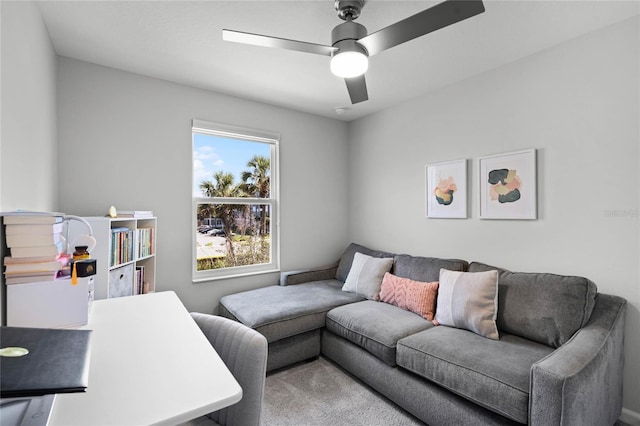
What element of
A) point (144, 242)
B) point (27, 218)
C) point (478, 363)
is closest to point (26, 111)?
point (27, 218)

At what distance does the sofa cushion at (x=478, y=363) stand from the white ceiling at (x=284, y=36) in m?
2.06

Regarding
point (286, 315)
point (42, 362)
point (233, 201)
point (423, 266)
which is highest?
point (233, 201)

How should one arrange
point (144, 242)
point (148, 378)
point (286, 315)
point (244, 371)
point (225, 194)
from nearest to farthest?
point (148, 378) < point (244, 371) < point (144, 242) < point (286, 315) < point (225, 194)

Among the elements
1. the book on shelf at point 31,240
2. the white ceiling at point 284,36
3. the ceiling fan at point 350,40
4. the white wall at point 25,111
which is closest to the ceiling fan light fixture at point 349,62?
the ceiling fan at point 350,40

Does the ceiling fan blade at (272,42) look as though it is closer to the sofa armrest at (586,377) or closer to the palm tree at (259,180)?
the palm tree at (259,180)

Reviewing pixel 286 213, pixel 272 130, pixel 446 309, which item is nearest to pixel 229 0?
pixel 272 130

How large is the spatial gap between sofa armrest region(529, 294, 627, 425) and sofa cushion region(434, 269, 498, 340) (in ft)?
1.57

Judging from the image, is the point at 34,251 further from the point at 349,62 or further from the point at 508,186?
the point at 508,186

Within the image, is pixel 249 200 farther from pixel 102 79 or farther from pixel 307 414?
pixel 307 414

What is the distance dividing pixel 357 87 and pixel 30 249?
76.1 inches

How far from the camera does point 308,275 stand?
11.9 ft

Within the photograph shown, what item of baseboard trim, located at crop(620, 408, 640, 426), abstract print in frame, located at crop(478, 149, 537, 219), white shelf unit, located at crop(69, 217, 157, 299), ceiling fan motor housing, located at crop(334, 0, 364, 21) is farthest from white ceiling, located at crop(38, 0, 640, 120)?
baseboard trim, located at crop(620, 408, 640, 426)

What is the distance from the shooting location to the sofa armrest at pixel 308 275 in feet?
11.4

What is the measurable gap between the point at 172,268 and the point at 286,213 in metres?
1.35
